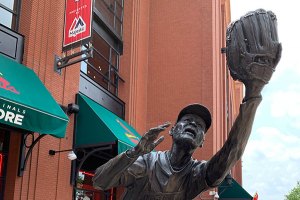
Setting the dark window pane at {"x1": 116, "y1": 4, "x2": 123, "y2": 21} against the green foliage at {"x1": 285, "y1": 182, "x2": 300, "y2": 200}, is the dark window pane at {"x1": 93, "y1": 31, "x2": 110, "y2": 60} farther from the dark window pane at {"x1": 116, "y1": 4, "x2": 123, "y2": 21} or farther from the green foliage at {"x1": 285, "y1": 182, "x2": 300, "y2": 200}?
the green foliage at {"x1": 285, "y1": 182, "x2": 300, "y2": 200}

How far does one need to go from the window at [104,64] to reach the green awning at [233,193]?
6.46 meters

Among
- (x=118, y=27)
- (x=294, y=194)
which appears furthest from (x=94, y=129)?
(x=294, y=194)

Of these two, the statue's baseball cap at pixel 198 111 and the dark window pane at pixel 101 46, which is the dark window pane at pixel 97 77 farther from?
the statue's baseball cap at pixel 198 111

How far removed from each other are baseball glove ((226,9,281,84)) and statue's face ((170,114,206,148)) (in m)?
0.61

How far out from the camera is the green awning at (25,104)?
8319 millimetres

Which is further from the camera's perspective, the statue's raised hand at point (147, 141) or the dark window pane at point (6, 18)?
the dark window pane at point (6, 18)

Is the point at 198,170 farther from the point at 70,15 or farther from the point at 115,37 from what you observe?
the point at 115,37

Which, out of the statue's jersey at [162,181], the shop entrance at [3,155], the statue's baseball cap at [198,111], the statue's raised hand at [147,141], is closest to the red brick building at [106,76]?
the shop entrance at [3,155]

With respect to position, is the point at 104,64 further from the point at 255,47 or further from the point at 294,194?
the point at 294,194

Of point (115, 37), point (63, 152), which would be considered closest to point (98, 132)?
point (63, 152)

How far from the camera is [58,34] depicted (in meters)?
11.8

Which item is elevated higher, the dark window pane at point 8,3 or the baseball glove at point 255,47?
the dark window pane at point 8,3

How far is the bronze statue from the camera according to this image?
258 centimetres

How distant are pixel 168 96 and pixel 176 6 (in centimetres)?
435
